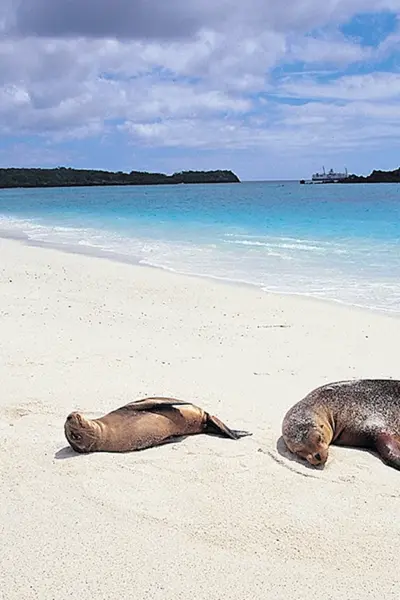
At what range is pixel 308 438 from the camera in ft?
16.2

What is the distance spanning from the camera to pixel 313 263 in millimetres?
16859

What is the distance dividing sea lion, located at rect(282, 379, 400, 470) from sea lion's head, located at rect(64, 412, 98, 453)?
131cm

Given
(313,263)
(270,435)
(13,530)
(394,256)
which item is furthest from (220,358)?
(394,256)

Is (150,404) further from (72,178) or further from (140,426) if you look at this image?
(72,178)

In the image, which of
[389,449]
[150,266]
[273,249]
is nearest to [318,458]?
[389,449]

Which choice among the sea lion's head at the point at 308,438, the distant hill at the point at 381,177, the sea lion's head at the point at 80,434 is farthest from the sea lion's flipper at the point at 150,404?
the distant hill at the point at 381,177

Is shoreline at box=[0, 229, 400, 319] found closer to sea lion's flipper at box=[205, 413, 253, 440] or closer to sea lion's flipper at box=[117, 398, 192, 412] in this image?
sea lion's flipper at box=[205, 413, 253, 440]

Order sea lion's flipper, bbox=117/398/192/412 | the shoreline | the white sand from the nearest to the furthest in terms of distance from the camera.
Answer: the white sand
sea lion's flipper, bbox=117/398/192/412
the shoreline

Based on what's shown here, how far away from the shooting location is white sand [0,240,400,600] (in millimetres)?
3484

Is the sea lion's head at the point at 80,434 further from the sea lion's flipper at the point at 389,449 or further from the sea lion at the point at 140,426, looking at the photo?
the sea lion's flipper at the point at 389,449

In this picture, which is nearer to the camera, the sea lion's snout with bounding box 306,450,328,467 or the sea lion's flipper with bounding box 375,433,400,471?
the sea lion's snout with bounding box 306,450,328,467

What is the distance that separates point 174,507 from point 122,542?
46cm

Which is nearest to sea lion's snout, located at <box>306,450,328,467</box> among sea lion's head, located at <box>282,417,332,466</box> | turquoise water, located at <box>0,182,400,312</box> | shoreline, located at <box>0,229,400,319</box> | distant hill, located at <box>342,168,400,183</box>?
sea lion's head, located at <box>282,417,332,466</box>

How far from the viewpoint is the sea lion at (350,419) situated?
197 inches
